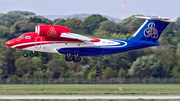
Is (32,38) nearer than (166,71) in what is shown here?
Yes

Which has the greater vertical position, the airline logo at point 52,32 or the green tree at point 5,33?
the airline logo at point 52,32

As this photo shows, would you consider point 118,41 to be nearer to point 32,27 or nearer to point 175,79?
point 175,79

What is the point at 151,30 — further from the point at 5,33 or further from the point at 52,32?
the point at 5,33

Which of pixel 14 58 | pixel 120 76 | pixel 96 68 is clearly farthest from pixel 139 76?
pixel 14 58

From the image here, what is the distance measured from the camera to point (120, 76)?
60531 mm

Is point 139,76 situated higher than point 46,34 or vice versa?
point 46,34

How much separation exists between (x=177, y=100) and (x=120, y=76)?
32228 millimetres

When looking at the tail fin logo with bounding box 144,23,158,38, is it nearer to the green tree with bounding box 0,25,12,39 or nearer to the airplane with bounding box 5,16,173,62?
the airplane with bounding box 5,16,173,62

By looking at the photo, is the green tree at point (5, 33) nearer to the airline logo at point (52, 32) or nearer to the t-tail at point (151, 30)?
the airline logo at point (52, 32)

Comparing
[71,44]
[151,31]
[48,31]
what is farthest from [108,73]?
[48,31]

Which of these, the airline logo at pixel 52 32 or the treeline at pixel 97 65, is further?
the treeline at pixel 97 65

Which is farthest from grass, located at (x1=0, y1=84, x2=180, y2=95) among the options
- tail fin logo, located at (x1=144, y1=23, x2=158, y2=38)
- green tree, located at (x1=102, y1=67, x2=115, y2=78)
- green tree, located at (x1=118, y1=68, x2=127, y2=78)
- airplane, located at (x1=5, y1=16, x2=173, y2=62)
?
green tree, located at (x1=102, y1=67, x2=115, y2=78)

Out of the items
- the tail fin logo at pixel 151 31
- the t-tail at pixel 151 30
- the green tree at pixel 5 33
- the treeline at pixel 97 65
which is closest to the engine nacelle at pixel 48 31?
the t-tail at pixel 151 30

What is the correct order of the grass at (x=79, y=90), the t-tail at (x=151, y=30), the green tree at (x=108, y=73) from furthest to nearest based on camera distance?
the green tree at (x=108, y=73) < the grass at (x=79, y=90) < the t-tail at (x=151, y=30)
